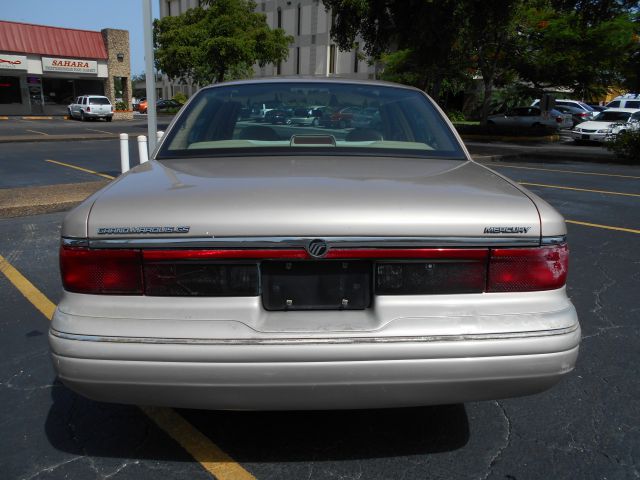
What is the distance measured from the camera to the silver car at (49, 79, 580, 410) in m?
2.03

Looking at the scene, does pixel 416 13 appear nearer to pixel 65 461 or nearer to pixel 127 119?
pixel 65 461

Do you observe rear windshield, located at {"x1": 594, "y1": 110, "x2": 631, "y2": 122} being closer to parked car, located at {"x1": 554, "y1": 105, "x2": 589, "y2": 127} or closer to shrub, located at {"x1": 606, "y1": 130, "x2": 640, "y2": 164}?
parked car, located at {"x1": 554, "y1": 105, "x2": 589, "y2": 127}

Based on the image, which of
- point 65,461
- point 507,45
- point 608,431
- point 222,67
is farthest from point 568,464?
point 222,67

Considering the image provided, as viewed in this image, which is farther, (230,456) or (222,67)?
(222,67)

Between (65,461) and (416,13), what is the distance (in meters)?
17.7

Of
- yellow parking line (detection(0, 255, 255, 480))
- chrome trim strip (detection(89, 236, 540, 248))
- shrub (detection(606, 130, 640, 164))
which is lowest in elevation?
yellow parking line (detection(0, 255, 255, 480))

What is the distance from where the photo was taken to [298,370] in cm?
202

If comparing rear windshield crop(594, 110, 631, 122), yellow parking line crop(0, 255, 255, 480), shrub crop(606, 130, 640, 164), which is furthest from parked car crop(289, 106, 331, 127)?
rear windshield crop(594, 110, 631, 122)

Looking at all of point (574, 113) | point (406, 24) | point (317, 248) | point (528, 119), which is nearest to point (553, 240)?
point (317, 248)

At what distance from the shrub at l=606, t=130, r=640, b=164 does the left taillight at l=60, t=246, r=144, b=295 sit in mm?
17117

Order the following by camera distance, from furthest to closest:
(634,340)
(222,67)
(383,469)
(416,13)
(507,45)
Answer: (222,67) < (507,45) < (416,13) < (634,340) < (383,469)

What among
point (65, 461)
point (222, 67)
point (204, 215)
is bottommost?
point (65, 461)

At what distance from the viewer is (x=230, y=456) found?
2580 mm

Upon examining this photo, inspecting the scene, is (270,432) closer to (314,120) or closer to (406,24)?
(314,120)
